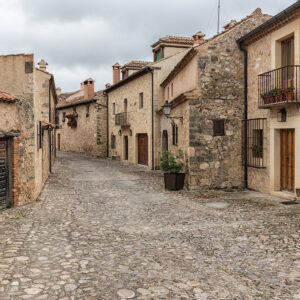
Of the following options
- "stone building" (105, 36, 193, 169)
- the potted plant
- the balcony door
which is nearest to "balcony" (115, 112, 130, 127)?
"stone building" (105, 36, 193, 169)

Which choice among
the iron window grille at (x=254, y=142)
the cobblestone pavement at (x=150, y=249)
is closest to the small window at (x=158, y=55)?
the iron window grille at (x=254, y=142)

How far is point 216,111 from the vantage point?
41.1ft

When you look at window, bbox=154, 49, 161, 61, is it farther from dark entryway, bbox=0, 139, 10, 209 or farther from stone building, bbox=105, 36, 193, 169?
dark entryway, bbox=0, 139, 10, 209

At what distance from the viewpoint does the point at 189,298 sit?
409 centimetres

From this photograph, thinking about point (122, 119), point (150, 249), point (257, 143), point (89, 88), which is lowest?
point (150, 249)

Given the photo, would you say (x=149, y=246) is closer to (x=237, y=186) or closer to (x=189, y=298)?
(x=189, y=298)

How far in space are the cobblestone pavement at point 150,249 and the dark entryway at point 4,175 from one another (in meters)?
0.37

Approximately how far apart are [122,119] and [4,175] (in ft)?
54.7

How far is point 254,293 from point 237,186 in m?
8.79

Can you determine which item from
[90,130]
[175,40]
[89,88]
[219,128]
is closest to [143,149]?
[175,40]

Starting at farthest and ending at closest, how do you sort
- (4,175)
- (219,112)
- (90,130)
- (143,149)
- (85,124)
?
(85,124), (90,130), (143,149), (219,112), (4,175)

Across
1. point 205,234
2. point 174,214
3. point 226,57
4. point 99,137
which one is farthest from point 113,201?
point 99,137

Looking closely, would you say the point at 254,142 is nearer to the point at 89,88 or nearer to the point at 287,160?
the point at 287,160

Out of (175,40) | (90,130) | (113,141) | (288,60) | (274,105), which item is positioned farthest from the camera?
(90,130)
